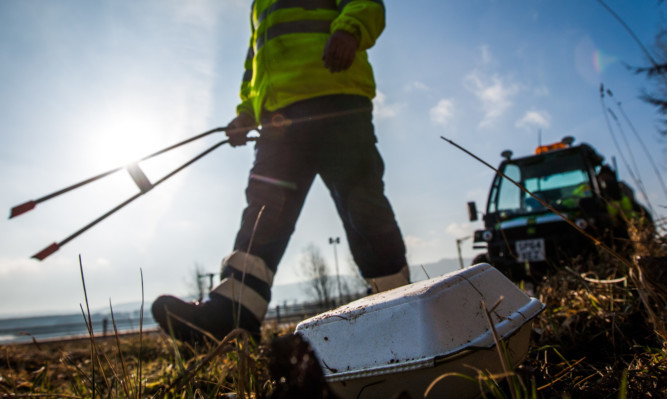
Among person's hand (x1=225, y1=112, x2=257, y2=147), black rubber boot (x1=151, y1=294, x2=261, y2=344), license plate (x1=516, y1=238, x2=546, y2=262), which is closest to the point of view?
black rubber boot (x1=151, y1=294, x2=261, y2=344)

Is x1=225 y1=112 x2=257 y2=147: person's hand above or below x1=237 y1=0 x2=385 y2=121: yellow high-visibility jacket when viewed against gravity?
below

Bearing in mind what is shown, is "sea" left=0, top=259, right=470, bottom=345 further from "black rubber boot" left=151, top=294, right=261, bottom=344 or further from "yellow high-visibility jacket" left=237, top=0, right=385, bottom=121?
"yellow high-visibility jacket" left=237, top=0, right=385, bottom=121

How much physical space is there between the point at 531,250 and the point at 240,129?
173 inches

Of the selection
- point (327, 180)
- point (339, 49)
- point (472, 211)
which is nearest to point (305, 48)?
point (339, 49)

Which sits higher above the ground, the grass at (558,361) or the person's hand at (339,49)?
the person's hand at (339,49)

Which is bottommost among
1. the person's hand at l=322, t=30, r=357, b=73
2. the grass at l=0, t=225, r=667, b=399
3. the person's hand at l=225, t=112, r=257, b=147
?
the grass at l=0, t=225, r=667, b=399

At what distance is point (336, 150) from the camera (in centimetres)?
210

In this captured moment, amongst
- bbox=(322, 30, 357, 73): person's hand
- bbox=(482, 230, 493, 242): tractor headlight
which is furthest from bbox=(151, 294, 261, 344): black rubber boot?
bbox=(482, 230, 493, 242): tractor headlight

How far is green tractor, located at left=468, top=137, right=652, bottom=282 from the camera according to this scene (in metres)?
4.95

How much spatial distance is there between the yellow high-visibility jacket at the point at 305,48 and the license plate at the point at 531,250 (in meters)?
3.94

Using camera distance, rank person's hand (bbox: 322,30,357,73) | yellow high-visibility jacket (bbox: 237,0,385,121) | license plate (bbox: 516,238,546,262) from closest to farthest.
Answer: person's hand (bbox: 322,30,357,73)
yellow high-visibility jacket (bbox: 237,0,385,121)
license plate (bbox: 516,238,546,262)

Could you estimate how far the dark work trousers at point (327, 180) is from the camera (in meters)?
2.01

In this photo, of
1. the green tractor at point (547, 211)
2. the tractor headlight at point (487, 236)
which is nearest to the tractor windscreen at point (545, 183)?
the green tractor at point (547, 211)

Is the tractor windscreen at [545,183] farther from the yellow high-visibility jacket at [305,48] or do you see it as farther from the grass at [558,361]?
the yellow high-visibility jacket at [305,48]
